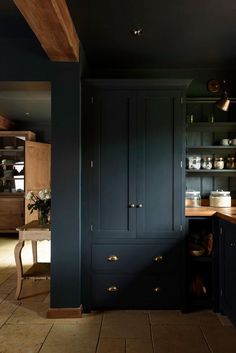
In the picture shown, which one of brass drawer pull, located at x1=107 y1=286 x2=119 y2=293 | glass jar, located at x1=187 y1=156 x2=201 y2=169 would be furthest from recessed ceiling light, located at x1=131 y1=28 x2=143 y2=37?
brass drawer pull, located at x1=107 y1=286 x2=119 y2=293

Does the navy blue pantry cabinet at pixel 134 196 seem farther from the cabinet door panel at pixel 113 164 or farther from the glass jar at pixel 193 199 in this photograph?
the glass jar at pixel 193 199

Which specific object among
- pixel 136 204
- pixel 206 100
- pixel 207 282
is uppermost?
pixel 206 100

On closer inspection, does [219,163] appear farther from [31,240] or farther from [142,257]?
[31,240]

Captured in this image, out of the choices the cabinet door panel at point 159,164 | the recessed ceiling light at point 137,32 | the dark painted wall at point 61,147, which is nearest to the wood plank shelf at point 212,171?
the cabinet door panel at point 159,164

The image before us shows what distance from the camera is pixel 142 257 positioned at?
3.31m

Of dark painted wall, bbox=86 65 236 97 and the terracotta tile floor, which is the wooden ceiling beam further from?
the terracotta tile floor

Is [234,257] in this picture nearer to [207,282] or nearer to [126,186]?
[207,282]

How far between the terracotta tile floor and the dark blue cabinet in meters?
0.20

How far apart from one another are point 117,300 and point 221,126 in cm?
221

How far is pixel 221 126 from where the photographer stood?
3920 mm

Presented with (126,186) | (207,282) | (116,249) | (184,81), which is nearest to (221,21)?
(184,81)

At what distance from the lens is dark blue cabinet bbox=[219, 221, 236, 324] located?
9.20ft

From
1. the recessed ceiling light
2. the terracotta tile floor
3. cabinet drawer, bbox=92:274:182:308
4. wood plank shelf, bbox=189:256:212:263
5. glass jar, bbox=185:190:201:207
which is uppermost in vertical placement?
the recessed ceiling light

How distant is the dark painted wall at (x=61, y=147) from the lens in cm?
317
